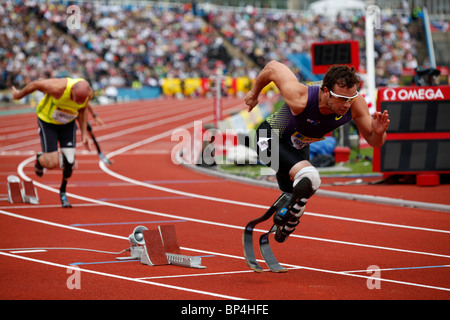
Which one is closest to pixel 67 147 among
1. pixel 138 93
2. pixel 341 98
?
pixel 341 98

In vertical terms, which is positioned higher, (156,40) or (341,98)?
(341,98)

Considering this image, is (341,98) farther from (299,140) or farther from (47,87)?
(47,87)

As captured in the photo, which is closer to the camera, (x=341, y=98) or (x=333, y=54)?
(x=341, y=98)

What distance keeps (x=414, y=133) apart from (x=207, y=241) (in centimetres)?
606

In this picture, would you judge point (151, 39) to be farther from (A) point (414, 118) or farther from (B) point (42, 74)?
(A) point (414, 118)

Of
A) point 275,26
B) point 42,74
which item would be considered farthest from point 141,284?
point 275,26

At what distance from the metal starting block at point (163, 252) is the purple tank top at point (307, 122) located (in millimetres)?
1405

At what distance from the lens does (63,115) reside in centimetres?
1088

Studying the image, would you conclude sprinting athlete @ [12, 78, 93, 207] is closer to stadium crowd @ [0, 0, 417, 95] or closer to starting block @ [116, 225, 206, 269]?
starting block @ [116, 225, 206, 269]

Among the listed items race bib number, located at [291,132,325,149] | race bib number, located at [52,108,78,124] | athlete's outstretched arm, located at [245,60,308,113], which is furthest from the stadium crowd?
athlete's outstretched arm, located at [245,60,308,113]

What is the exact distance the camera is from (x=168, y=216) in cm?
1052

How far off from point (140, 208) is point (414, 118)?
17.2ft

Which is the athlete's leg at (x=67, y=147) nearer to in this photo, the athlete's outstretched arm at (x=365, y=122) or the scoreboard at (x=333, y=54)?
the athlete's outstretched arm at (x=365, y=122)

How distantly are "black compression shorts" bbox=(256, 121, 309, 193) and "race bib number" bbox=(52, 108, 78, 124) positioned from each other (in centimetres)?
477
